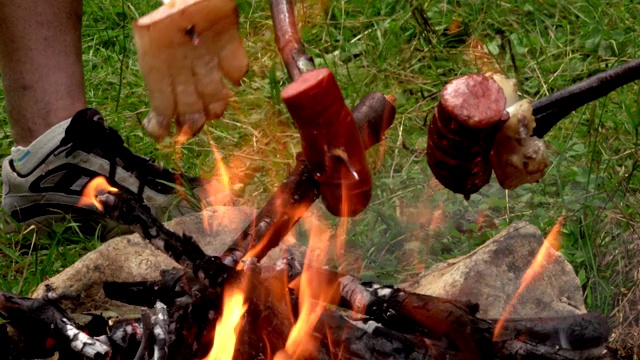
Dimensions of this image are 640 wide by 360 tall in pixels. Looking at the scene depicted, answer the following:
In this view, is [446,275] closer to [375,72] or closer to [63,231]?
[63,231]

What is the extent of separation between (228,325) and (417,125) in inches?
88.6

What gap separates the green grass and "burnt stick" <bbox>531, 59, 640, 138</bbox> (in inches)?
39.7

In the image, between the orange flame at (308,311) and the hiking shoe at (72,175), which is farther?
the hiking shoe at (72,175)

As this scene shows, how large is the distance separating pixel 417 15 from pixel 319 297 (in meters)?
2.76

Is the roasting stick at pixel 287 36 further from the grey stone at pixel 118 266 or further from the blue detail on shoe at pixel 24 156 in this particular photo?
the blue detail on shoe at pixel 24 156

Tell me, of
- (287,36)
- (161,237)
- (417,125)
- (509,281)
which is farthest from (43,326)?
(417,125)

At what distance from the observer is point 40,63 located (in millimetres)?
3443

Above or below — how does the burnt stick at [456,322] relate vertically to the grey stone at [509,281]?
above

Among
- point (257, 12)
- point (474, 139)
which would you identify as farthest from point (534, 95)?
point (474, 139)

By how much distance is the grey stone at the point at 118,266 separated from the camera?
259 cm

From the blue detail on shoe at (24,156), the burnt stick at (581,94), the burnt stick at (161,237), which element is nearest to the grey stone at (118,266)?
the burnt stick at (161,237)

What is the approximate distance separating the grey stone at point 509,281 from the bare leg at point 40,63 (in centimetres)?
163

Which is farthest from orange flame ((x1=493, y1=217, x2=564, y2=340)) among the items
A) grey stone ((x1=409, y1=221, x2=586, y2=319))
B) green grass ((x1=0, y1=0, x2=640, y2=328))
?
green grass ((x1=0, y1=0, x2=640, y2=328))

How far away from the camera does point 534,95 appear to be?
4215mm
